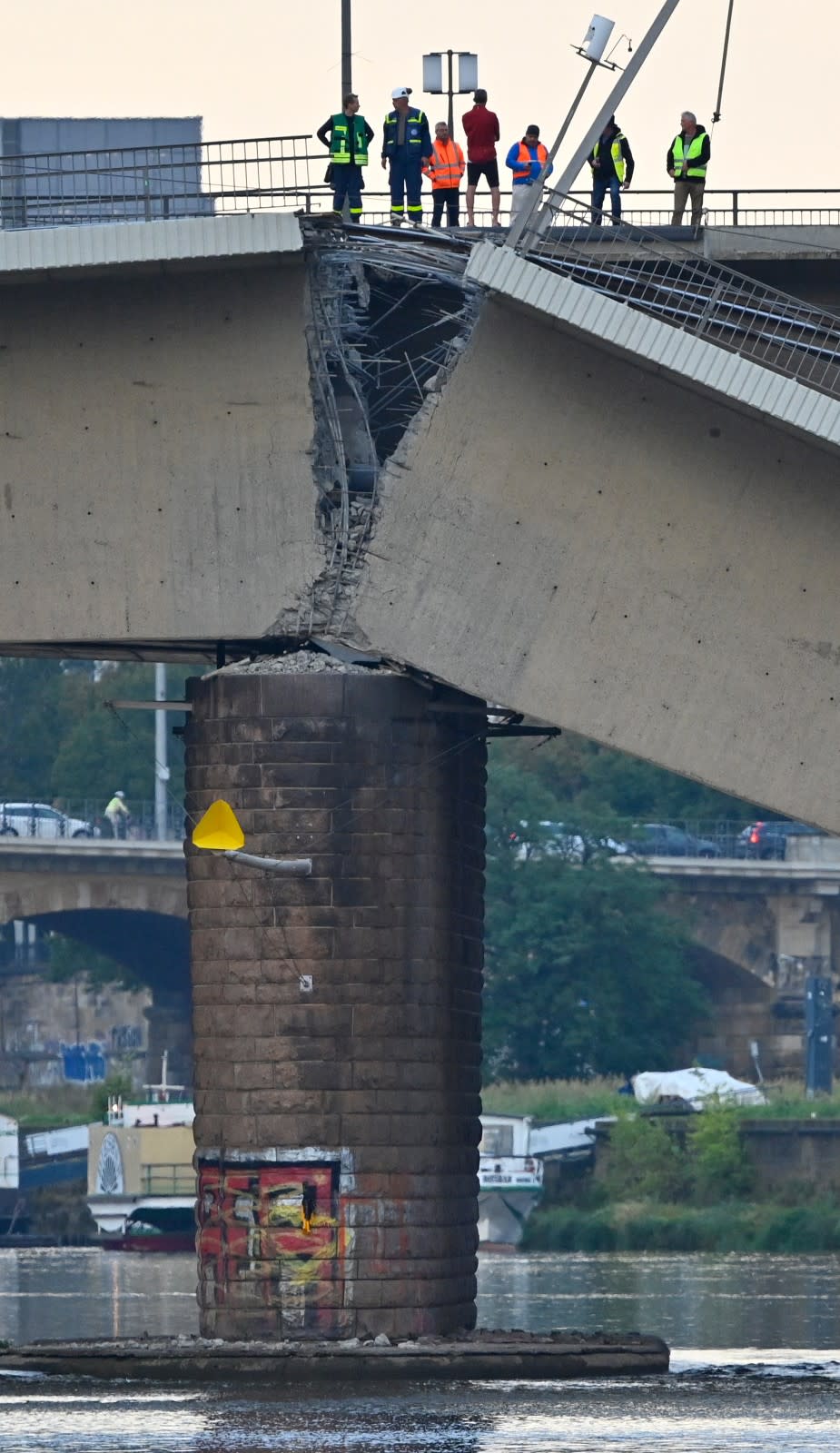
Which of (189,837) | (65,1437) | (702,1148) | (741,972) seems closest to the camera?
(65,1437)

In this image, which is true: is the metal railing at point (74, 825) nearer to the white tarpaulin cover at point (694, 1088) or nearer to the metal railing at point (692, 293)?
the white tarpaulin cover at point (694, 1088)

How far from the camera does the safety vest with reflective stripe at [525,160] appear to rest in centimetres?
3703

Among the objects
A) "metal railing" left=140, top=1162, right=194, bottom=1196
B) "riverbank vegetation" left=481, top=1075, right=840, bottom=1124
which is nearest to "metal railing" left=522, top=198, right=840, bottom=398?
"riverbank vegetation" left=481, top=1075, right=840, bottom=1124

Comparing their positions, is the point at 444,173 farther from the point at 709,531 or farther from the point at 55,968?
the point at 55,968

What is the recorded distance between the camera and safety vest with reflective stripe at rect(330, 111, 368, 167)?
36.0m

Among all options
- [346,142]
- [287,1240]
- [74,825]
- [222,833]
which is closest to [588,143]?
[346,142]

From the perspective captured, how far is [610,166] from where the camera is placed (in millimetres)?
36094

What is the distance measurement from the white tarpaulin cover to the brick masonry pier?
→ 5639 cm

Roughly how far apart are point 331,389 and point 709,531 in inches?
177

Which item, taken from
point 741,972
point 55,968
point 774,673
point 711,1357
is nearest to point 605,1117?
point 741,972

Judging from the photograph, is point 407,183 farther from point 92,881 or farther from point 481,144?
point 92,881

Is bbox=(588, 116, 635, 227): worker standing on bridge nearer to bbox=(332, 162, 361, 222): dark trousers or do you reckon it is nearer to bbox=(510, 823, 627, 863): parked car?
bbox=(332, 162, 361, 222): dark trousers

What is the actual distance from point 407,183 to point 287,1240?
12.1 m

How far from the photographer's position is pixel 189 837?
35.0 meters
